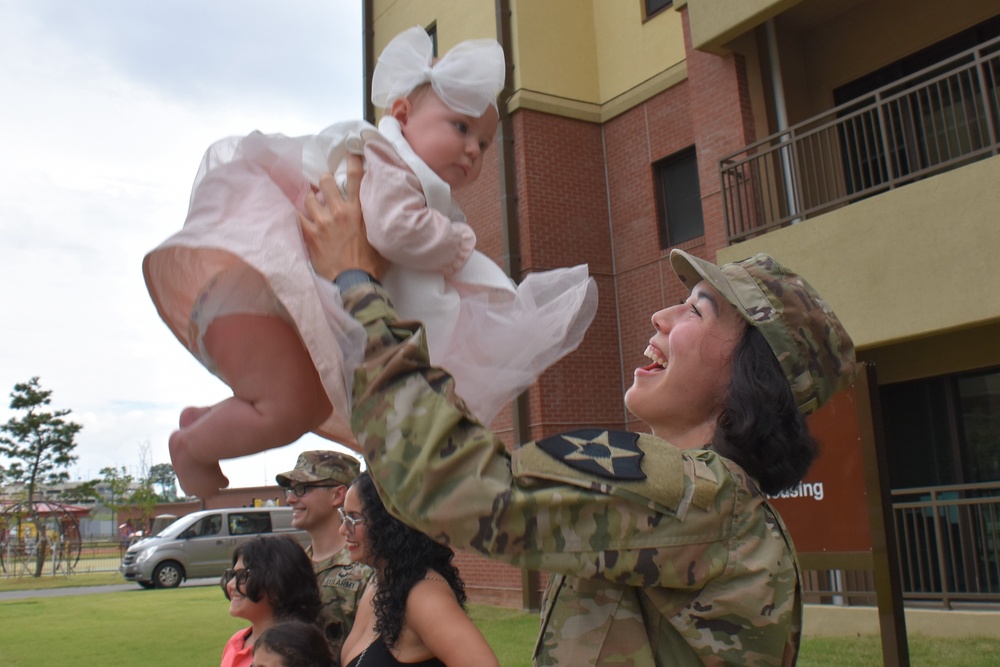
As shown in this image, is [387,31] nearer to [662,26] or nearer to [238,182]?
[662,26]

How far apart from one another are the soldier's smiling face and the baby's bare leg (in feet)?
2.10

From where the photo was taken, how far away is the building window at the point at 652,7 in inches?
492

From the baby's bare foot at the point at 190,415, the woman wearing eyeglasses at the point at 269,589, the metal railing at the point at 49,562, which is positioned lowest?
the metal railing at the point at 49,562

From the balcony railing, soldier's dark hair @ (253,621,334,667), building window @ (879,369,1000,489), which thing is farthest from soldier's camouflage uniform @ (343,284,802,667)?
building window @ (879,369,1000,489)

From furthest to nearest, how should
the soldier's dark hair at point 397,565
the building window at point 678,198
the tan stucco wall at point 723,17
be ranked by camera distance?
the building window at point 678,198
the tan stucco wall at point 723,17
the soldier's dark hair at point 397,565

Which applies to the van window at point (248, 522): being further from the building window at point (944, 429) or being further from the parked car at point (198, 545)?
the building window at point (944, 429)

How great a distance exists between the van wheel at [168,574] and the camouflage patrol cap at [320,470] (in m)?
17.5

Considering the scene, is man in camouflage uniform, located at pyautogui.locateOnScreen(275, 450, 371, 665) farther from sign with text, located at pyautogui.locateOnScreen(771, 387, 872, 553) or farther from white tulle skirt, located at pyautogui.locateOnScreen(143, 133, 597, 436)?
white tulle skirt, located at pyautogui.locateOnScreen(143, 133, 597, 436)

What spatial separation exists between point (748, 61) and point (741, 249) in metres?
2.56

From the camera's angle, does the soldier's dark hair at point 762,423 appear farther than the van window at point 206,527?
No

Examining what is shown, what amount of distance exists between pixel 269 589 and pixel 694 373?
2635mm

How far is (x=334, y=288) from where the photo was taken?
1.61m

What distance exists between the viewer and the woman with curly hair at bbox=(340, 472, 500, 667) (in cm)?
279

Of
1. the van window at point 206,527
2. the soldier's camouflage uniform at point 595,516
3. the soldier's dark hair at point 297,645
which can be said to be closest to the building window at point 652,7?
the soldier's dark hair at point 297,645
